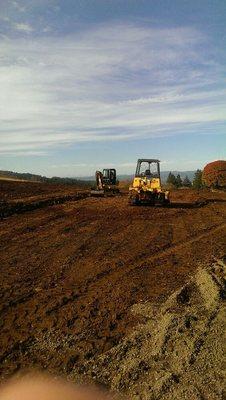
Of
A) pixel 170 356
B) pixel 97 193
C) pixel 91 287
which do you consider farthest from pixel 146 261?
pixel 97 193

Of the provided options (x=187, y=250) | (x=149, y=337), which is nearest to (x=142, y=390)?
(x=149, y=337)

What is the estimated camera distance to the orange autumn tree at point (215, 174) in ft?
188

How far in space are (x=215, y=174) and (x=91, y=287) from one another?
5157 centimetres

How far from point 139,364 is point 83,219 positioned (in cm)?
1386

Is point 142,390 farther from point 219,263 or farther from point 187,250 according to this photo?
point 187,250

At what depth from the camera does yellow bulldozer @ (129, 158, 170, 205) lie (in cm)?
2542

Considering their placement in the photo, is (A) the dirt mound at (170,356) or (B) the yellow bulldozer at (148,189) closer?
(A) the dirt mound at (170,356)

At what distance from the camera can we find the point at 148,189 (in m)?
25.6

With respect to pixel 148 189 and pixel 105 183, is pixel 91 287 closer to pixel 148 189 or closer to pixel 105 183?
pixel 148 189

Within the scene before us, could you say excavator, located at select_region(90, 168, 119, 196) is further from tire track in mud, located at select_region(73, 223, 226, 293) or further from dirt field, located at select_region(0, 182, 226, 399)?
tire track in mud, located at select_region(73, 223, 226, 293)

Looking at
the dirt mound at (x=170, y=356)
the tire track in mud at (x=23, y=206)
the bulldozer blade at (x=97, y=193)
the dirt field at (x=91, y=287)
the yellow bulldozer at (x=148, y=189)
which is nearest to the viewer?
the dirt mound at (x=170, y=356)

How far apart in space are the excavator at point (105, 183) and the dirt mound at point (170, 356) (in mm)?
Answer: 27478

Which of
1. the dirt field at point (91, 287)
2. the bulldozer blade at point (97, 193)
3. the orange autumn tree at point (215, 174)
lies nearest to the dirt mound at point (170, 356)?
the dirt field at point (91, 287)

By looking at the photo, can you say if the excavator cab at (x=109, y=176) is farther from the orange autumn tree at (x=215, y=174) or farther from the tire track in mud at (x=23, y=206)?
the orange autumn tree at (x=215, y=174)
